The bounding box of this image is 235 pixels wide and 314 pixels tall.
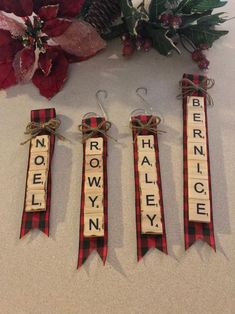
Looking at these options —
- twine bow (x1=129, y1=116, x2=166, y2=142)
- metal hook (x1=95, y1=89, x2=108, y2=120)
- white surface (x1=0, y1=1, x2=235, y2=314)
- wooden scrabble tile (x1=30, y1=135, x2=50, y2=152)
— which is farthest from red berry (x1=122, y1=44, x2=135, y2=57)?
wooden scrabble tile (x1=30, y1=135, x2=50, y2=152)

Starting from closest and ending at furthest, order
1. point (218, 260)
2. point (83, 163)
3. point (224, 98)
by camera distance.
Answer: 1. point (218, 260)
2. point (83, 163)
3. point (224, 98)

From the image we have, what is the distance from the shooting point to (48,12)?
87cm

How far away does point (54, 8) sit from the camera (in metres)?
0.86

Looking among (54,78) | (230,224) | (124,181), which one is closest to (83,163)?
(124,181)

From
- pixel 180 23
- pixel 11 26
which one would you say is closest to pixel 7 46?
pixel 11 26

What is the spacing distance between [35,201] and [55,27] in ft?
1.47

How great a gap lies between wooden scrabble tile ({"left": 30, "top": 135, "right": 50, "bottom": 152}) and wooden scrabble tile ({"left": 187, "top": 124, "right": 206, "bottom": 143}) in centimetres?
37

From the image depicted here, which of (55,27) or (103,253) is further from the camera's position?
(55,27)

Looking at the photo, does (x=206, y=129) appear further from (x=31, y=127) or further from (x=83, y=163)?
(x=31, y=127)

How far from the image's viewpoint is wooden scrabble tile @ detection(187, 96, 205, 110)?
0.96 m

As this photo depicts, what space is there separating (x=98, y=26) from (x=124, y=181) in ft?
1.58

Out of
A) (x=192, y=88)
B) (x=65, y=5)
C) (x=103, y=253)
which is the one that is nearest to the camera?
(x=103, y=253)

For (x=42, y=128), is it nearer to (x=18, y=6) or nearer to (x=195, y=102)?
(x=18, y=6)

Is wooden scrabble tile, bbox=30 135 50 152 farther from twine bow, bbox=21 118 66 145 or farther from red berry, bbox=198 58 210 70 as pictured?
red berry, bbox=198 58 210 70
